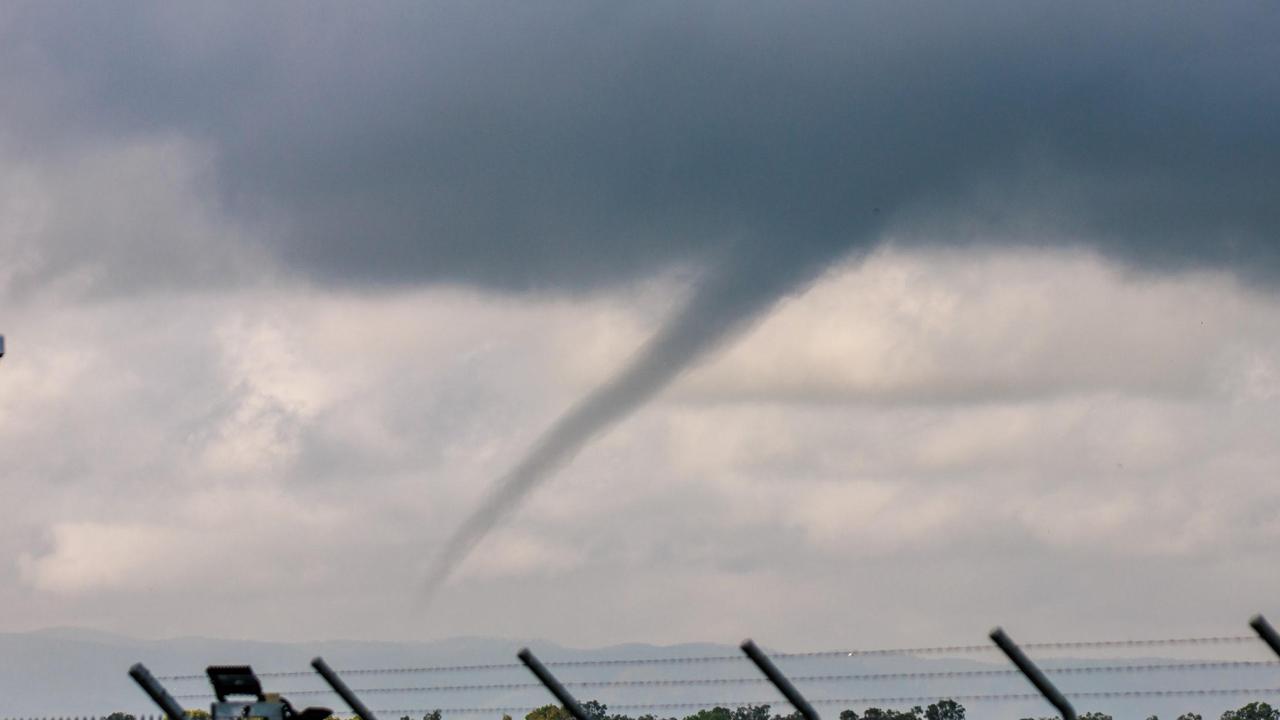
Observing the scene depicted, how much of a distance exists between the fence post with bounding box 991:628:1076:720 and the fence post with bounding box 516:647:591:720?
24.5 ft

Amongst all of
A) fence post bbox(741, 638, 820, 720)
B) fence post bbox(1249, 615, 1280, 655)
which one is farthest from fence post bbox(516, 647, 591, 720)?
fence post bbox(1249, 615, 1280, 655)

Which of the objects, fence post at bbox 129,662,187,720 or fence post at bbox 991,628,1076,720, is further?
fence post at bbox 129,662,187,720

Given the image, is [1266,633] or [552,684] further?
[552,684]

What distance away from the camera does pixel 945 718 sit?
3203 centimetres

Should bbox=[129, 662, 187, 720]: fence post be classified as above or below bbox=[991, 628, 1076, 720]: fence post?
above

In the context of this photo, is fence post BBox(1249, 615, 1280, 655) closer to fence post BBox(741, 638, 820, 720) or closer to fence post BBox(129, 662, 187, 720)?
fence post BBox(741, 638, 820, 720)

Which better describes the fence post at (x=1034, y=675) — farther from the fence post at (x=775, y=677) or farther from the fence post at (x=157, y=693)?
the fence post at (x=157, y=693)

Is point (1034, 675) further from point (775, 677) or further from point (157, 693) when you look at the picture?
point (157, 693)

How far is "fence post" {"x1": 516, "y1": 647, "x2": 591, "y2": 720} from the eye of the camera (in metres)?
32.7

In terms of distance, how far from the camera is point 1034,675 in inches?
1126

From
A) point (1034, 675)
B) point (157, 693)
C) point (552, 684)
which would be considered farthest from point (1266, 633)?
point (157, 693)

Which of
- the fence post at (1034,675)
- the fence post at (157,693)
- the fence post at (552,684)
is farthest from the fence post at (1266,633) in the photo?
the fence post at (157,693)

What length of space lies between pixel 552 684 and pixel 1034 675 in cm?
853

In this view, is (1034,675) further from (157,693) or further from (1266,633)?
Answer: (157,693)
